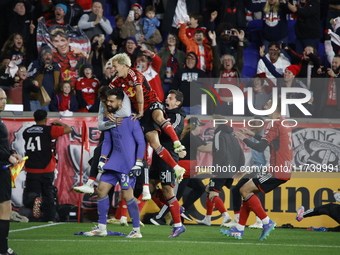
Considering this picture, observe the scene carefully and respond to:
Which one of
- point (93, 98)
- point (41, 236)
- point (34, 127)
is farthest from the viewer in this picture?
point (93, 98)

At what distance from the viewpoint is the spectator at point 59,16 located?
15.4 metres

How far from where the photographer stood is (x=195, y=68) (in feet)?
47.2

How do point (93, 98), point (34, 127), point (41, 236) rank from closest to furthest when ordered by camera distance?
point (41, 236)
point (34, 127)
point (93, 98)

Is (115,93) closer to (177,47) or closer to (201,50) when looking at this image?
(201,50)

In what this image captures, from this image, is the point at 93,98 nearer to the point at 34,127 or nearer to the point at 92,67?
the point at 92,67

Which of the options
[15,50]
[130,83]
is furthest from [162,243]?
[15,50]

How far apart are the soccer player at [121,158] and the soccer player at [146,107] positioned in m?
0.38

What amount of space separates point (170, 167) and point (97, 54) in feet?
21.9

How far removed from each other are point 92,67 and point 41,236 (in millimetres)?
6738

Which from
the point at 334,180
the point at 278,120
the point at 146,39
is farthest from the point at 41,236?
the point at 146,39

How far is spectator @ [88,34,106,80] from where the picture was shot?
1532 centimetres

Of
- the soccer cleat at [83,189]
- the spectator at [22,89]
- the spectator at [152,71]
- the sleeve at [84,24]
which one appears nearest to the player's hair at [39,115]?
the spectator at [22,89]

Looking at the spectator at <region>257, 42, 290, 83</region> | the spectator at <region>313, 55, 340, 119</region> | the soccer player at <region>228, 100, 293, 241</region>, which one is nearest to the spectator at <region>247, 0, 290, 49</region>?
the spectator at <region>257, 42, 290, 83</region>

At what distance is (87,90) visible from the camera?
560 inches
